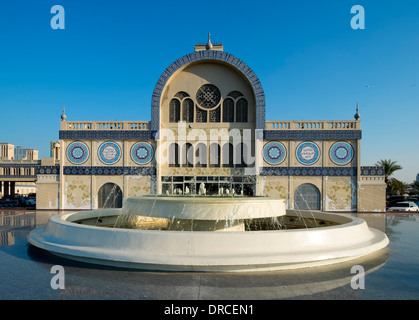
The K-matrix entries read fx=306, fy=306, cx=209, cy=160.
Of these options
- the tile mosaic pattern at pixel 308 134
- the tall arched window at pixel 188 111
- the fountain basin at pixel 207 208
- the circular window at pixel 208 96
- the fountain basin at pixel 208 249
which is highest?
Result: the circular window at pixel 208 96

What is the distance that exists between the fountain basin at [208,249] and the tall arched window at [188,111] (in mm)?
15835

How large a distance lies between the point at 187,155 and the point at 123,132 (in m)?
4.73

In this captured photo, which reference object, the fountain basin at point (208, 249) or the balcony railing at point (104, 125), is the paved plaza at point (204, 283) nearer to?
the fountain basin at point (208, 249)

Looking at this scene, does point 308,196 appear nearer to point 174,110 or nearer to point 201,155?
point 201,155

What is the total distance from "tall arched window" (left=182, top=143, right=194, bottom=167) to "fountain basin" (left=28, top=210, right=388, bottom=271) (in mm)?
14856

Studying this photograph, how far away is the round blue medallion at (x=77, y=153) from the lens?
21438 mm

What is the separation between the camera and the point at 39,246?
735cm

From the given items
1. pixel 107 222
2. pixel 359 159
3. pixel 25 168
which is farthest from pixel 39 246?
pixel 25 168

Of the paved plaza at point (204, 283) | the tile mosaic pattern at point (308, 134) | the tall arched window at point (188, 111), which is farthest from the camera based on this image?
the tall arched window at point (188, 111)

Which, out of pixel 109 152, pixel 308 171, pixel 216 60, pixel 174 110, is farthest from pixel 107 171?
pixel 308 171

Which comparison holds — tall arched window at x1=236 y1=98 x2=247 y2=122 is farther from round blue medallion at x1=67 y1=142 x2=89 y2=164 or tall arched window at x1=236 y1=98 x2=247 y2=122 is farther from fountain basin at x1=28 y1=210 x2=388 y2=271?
fountain basin at x1=28 y1=210 x2=388 y2=271

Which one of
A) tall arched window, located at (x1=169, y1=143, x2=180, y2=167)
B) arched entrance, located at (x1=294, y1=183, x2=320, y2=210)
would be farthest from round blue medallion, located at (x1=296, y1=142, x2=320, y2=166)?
tall arched window, located at (x1=169, y1=143, x2=180, y2=167)

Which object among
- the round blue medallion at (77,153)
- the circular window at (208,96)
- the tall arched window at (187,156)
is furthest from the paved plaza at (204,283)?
the circular window at (208,96)

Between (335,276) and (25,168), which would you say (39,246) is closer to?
(335,276)
